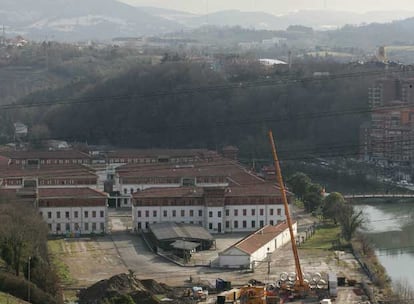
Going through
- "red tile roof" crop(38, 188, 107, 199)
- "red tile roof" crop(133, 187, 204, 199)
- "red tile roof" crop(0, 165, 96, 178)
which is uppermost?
"red tile roof" crop(133, 187, 204, 199)

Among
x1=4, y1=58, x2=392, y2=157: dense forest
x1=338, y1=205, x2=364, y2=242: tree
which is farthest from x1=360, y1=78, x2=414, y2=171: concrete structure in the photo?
x1=338, y1=205, x2=364, y2=242: tree

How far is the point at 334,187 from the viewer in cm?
1411

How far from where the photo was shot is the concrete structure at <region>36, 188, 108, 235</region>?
34.9 feet

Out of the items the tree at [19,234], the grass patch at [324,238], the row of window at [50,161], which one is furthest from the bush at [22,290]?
the row of window at [50,161]

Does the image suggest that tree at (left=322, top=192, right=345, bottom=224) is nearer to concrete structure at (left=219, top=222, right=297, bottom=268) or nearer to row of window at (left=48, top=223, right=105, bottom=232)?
concrete structure at (left=219, top=222, right=297, bottom=268)

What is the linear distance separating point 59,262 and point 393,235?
10.5 feet

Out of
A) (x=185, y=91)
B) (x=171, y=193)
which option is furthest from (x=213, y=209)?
(x=185, y=91)

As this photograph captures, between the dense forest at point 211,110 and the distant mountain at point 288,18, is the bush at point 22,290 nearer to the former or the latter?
the dense forest at point 211,110

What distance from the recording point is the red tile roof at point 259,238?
9156mm

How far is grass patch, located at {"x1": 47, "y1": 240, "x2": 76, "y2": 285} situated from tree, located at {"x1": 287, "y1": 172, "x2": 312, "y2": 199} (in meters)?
2.84

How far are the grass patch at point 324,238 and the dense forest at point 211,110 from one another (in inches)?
216

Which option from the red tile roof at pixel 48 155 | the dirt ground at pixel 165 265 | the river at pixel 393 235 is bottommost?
the river at pixel 393 235

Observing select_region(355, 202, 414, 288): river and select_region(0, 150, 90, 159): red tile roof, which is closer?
select_region(355, 202, 414, 288): river

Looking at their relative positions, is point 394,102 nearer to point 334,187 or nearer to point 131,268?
point 334,187
